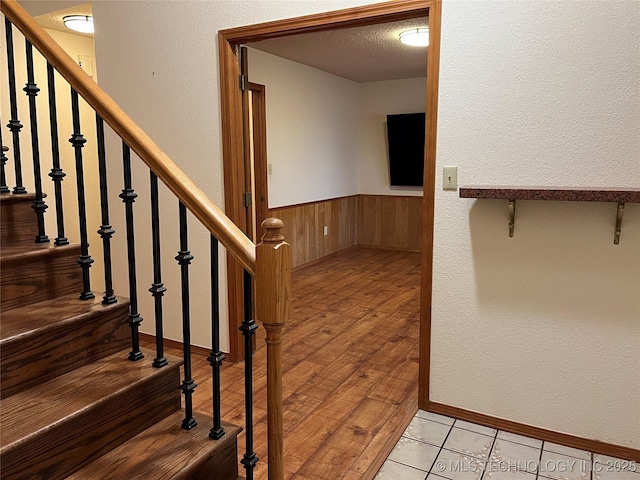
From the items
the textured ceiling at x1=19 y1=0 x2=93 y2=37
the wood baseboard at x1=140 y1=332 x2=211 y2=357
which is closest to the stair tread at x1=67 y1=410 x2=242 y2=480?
the wood baseboard at x1=140 y1=332 x2=211 y2=357

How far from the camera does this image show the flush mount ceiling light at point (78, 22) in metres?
3.75

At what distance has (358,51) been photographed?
16.5ft

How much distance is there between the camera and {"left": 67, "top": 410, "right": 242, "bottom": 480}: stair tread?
1459 mm

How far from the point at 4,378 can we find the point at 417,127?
5.89 meters

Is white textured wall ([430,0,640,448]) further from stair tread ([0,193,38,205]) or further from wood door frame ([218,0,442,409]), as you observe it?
stair tread ([0,193,38,205])

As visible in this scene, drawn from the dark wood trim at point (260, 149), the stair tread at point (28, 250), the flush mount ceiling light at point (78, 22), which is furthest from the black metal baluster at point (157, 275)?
the dark wood trim at point (260, 149)

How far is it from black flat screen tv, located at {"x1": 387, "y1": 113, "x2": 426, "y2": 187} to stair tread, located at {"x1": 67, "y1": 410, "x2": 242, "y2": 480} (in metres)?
5.42

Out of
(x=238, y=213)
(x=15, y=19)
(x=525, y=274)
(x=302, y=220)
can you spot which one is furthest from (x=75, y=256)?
(x=302, y=220)

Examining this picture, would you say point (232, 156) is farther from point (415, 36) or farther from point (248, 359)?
point (415, 36)

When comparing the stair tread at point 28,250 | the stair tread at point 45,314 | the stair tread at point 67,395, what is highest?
the stair tread at point 28,250

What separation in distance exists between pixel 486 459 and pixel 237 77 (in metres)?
2.42

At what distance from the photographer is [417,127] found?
6.59 meters

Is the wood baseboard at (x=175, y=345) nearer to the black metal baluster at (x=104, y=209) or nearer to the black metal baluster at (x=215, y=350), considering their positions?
the black metal baluster at (x=104, y=209)

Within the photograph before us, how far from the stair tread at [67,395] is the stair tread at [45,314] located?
0.18 meters
